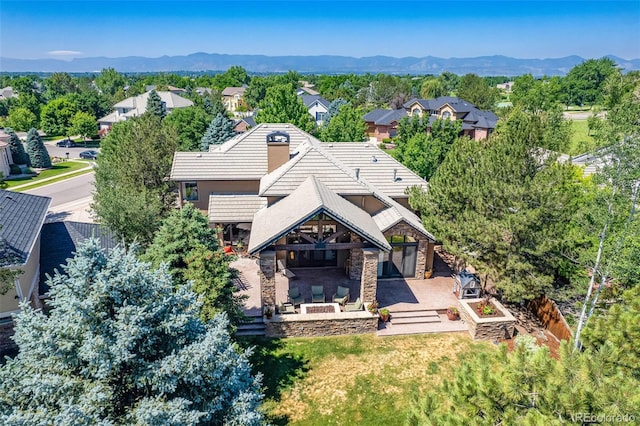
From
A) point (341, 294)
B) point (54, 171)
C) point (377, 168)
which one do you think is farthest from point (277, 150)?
point (54, 171)

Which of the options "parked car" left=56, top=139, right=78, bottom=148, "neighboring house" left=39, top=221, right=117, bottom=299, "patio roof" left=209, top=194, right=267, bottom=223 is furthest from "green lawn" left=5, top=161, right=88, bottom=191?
"patio roof" left=209, top=194, right=267, bottom=223

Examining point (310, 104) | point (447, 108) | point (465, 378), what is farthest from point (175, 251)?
point (310, 104)

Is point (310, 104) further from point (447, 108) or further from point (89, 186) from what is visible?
point (89, 186)

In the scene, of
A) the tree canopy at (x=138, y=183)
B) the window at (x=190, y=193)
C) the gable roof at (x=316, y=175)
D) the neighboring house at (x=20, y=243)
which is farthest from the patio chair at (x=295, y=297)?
the window at (x=190, y=193)

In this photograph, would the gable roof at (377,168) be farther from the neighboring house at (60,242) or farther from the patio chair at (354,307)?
the neighboring house at (60,242)

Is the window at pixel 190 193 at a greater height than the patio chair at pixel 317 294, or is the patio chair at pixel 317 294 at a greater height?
the window at pixel 190 193

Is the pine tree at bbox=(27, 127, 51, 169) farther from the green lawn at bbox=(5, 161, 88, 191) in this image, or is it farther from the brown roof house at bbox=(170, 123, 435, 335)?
the brown roof house at bbox=(170, 123, 435, 335)
